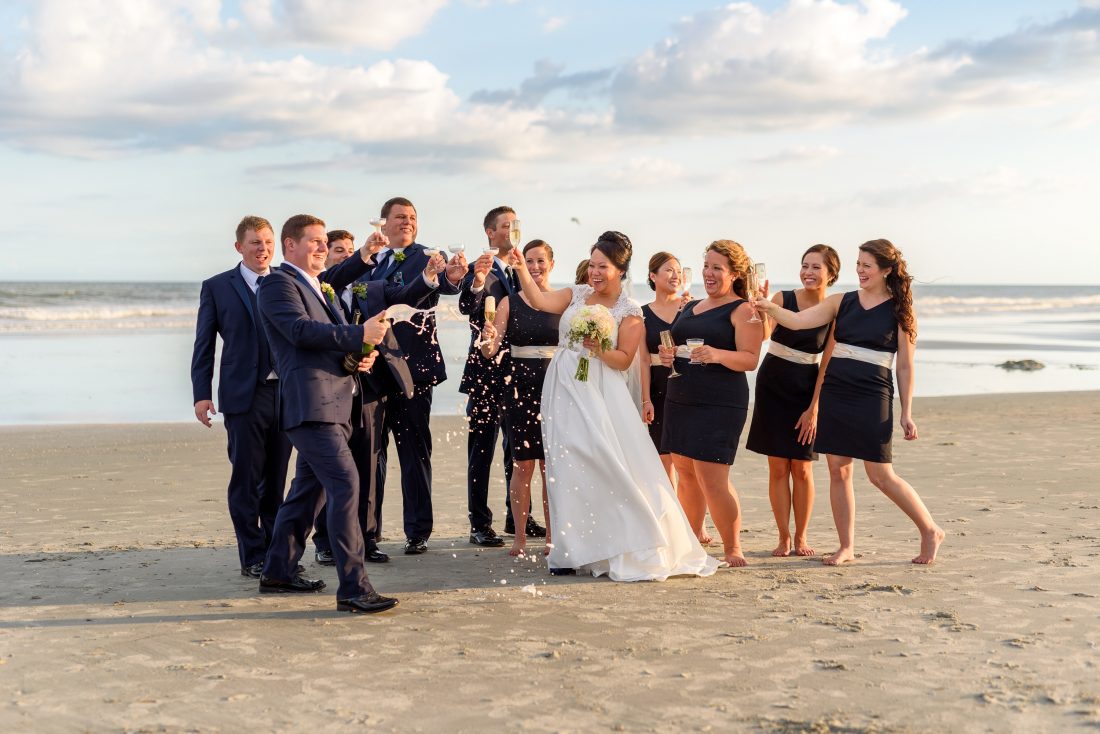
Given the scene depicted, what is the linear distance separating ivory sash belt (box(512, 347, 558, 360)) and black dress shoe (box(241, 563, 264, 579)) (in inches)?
81.6

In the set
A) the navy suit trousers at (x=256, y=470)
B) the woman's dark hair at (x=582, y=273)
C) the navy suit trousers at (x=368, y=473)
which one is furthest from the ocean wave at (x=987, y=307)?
the navy suit trousers at (x=256, y=470)

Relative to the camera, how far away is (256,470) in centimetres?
635

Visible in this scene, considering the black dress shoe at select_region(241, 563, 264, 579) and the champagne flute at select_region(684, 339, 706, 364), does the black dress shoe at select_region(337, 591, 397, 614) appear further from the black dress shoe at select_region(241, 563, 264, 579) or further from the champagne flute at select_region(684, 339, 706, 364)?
the champagne flute at select_region(684, 339, 706, 364)

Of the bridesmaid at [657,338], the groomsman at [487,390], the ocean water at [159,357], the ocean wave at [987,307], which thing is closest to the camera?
the groomsman at [487,390]

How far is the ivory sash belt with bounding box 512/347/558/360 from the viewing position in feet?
22.7

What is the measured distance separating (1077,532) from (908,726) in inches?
161

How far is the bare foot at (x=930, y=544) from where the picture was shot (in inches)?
256

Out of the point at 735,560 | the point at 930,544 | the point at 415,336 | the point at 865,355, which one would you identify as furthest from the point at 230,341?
the point at 930,544

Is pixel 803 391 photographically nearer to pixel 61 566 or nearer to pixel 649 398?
pixel 649 398

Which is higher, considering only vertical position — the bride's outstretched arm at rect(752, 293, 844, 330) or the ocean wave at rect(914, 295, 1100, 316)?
the bride's outstretched arm at rect(752, 293, 844, 330)

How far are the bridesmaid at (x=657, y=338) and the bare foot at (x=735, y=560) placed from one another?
942mm

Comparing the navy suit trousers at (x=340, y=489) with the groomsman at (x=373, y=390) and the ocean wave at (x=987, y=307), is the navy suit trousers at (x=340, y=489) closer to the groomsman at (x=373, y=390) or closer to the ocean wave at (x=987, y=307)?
the groomsman at (x=373, y=390)

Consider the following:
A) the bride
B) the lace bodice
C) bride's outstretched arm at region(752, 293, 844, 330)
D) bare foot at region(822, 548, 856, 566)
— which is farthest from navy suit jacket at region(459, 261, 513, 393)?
bare foot at region(822, 548, 856, 566)

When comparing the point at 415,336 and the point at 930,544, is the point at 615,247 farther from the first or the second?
the point at 930,544
